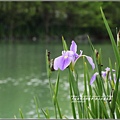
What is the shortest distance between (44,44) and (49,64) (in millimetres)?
14675

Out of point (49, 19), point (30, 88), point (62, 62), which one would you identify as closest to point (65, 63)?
point (62, 62)

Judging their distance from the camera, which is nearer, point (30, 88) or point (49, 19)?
point (30, 88)

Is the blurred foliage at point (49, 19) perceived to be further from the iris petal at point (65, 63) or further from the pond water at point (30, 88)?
the iris petal at point (65, 63)

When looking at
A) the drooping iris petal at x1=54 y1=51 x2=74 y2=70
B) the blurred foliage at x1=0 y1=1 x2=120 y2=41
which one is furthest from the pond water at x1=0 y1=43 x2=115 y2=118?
the drooping iris petal at x1=54 y1=51 x2=74 y2=70

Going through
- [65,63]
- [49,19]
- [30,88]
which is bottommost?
[30,88]

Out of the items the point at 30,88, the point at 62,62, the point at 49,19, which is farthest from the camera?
A: the point at 49,19

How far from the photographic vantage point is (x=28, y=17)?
11.8m

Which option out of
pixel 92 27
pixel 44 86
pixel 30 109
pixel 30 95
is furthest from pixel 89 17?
pixel 30 109

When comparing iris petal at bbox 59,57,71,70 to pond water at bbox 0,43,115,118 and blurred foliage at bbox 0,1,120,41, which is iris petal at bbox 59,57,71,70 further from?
blurred foliage at bbox 0,1,120,41

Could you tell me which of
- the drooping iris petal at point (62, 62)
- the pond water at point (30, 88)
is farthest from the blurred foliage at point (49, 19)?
the drooping iris petal at point (62, 62)

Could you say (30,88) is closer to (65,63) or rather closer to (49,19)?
(49,19)

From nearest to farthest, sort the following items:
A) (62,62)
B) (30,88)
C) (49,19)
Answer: (62,62) < (30,88) < (49,19)

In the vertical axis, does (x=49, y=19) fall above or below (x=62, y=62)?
above

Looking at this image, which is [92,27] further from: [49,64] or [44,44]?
[49,64]
